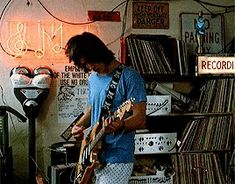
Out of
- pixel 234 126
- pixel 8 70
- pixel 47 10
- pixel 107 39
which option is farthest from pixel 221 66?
pixel 8 70

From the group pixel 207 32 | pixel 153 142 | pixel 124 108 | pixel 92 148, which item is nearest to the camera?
pixel 124 108

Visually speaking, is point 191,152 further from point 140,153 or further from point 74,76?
point 74,76

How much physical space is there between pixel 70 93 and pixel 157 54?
0.77 metres

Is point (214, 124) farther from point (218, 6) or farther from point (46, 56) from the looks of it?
point (46, 56)

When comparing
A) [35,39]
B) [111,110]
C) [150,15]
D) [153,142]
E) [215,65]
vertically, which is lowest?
[153,142]

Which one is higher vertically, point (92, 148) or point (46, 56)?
point (46, 56)

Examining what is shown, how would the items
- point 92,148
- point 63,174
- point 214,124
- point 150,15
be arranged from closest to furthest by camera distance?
point 92,148
point 63,174
point 214,124
point 150,15

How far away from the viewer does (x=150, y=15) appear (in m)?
3.83

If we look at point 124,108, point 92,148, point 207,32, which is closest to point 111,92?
point 124,108

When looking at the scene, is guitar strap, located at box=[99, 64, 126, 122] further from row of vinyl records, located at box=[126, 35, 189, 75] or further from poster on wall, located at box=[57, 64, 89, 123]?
poster on wall, located at box=[57, 64, 89, 123]

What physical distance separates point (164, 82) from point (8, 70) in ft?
4.15

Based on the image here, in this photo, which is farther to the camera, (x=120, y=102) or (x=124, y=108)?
(x=120, y=102)

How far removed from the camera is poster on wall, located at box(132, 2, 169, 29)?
150 inches

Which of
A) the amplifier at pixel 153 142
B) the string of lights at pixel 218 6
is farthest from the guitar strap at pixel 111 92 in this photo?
the string of lights at pixel 218 6
